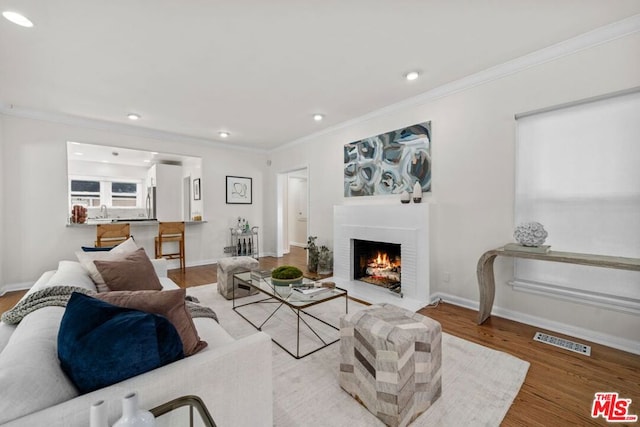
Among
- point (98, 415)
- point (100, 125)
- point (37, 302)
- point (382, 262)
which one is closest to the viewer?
point (98, 415)

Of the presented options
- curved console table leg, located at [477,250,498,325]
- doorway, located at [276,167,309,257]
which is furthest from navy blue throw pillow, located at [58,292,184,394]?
doorway, located at [276,167,309,257]

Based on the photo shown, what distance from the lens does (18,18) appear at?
6.54 feet

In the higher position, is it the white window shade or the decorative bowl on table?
the white window shade

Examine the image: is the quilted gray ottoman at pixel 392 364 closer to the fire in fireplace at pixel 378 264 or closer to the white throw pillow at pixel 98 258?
the white throw pillow at pixel 98 258

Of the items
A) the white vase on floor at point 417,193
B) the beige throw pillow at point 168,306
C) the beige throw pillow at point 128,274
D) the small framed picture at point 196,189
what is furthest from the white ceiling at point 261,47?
the small framed picture at point 196,189

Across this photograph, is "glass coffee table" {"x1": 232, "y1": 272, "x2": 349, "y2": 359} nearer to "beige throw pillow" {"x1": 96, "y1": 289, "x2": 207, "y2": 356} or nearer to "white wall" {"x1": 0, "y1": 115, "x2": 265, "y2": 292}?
"beige throw pillow" {"x1": 96, "y1": 289, "x2": 207, "y2": 356}

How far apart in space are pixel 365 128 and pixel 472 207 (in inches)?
76.1

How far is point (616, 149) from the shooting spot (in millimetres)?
2205

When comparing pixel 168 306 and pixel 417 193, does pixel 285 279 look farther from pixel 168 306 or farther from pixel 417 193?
pixel 417 193

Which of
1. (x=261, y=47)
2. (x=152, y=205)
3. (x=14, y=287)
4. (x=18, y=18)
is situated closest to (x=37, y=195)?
(x=14, y=287)

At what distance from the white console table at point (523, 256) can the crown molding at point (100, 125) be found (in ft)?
16.9

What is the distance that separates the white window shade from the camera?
216cm

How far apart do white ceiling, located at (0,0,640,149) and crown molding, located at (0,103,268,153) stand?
0.68 ft

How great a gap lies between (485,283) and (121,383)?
2.84 meters
